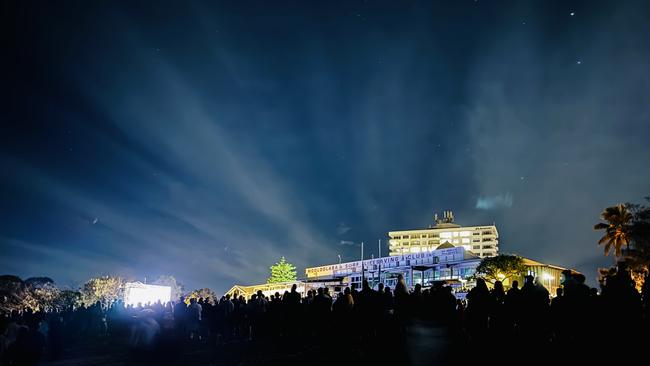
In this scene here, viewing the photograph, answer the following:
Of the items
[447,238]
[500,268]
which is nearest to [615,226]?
[500,268]

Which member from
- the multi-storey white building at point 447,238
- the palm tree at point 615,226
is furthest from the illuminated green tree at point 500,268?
the multi-storey white building at point 447,238

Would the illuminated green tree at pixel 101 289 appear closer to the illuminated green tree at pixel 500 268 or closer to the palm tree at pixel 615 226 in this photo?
the illuminated green tree at pixel 500 268

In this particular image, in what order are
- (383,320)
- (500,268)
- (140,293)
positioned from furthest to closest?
(500,268), (140,293), (383,320)

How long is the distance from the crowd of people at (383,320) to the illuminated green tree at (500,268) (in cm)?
3409

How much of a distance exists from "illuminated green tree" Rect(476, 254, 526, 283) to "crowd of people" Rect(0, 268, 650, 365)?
1342 inches

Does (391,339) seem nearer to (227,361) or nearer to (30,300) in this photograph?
(227,361)

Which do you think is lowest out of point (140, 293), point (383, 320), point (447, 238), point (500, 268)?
point (383, 320)

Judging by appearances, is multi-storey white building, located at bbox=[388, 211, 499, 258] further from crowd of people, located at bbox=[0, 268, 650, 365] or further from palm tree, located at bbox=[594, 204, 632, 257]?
crowd of people, located at bbox=[0, 268, 650, 365]

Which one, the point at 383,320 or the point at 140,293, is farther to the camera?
the point at 140,293

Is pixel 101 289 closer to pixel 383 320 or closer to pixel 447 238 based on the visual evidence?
pixel 383 320

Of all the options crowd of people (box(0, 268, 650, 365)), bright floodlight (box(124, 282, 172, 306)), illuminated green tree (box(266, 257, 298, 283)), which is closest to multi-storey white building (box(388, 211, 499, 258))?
illuminated green tree (box(266, 257, 298, 283))

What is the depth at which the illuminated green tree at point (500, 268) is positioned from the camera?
46688 mm

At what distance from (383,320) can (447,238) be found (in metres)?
154

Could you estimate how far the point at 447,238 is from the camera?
160 metres
